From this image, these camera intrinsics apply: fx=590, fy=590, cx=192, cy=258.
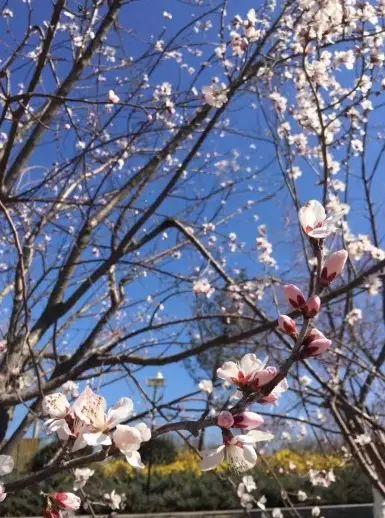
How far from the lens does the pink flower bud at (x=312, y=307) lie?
3.00ft

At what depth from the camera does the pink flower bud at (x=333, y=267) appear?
957 mm

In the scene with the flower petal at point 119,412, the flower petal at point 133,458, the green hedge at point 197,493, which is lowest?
the flower petal at point 133,458

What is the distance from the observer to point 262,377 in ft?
3.01

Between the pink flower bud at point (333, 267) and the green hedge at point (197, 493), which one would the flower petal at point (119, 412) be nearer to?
the pink flower bud at point (333, 267)

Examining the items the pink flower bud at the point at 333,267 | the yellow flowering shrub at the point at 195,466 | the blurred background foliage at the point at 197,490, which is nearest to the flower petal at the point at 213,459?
the pink flower bud at the point at 333,267

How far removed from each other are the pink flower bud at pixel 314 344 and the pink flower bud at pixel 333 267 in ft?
0.31

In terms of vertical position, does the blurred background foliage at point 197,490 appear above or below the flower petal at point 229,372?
above

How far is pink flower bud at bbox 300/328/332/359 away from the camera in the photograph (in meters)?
0.91

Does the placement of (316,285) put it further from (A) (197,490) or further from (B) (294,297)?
(A) (197,490)

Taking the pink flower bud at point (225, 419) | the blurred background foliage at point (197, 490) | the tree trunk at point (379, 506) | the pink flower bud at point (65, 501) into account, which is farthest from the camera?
the blurred background foliage at point (197, 490)

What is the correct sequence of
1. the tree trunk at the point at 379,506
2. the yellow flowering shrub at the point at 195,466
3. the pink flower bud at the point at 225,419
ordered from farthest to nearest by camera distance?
1. the yellow flowering shrub at the point at 195,466
2. the tree trunk at the point at 379,506
3. the pink flower bud at the point at 225,419

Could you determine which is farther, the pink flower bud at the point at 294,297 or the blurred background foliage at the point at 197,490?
the blurred background foliage at the point at 197,490

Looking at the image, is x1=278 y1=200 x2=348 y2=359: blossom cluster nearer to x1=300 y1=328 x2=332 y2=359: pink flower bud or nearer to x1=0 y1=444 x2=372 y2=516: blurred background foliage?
x1=300 y1=328 x2=332 y2=359: pink flower bud

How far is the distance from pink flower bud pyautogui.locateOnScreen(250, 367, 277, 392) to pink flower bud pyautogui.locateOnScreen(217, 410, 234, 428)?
61mm
